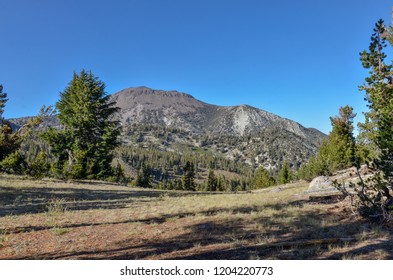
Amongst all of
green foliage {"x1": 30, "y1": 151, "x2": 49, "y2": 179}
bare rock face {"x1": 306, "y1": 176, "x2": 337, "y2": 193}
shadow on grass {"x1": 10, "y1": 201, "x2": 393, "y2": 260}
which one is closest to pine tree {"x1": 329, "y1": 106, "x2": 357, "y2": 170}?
bare rock face {"x1": 306, "y1": 176, "x2": 337, "y2": 193}

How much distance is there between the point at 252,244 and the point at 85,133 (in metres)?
32.5

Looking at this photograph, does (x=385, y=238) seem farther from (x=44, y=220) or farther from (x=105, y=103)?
(x=105, y=103)

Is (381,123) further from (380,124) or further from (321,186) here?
(321,186)

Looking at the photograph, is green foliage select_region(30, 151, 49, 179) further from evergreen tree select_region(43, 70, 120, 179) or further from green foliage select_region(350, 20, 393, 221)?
green foliage select_region(350, 20, 393, 221)

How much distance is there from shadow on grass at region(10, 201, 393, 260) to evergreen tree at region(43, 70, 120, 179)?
1060 inches

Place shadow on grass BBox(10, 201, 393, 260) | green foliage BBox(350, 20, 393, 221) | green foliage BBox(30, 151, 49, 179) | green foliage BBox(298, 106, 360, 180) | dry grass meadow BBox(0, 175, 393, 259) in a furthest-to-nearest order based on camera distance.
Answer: green foliage BBox(298, 106, 360, 180), green foliage BBox(30, 151, 49, 179), green foliage BBox(350, 20, 393, 221), dry grass meadow BBox(0, 175, 393, 259), shadow on grass BBox(10, 201, 393, 260)

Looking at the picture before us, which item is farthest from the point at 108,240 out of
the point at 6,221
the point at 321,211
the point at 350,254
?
the point at 321,211

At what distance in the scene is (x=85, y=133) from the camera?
3584 cm

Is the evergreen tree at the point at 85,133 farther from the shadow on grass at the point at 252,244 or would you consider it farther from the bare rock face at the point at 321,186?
the shadow on grass at the point at 252,244

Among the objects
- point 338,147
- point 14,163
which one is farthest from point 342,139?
point 14,163

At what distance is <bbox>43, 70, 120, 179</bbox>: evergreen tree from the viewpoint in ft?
112

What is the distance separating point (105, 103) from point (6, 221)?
29.1 metres

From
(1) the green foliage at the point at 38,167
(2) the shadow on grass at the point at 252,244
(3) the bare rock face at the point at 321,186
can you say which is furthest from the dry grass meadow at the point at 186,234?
(1) the green foliage at the point at 38,167

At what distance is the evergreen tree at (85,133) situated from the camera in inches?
1346
